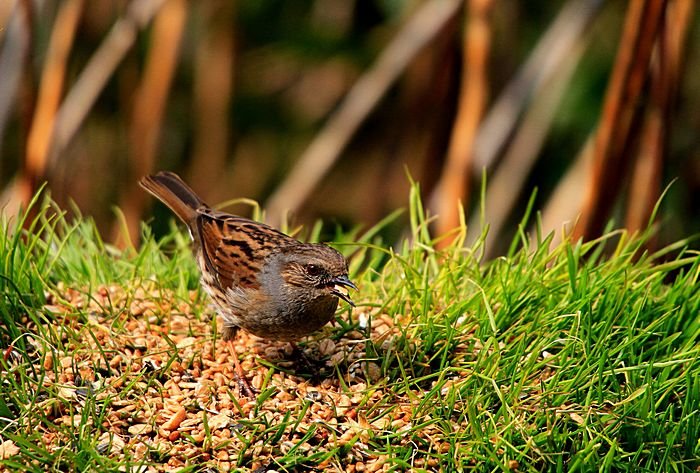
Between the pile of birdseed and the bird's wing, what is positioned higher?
the bird's wing

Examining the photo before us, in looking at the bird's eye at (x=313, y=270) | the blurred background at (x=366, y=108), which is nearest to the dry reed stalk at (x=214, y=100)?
the blurred background at (x=366, y=108)

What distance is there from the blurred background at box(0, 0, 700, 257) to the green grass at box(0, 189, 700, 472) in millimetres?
1042

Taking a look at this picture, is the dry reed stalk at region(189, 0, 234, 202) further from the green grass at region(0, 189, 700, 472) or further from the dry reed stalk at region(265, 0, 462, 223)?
the green grass at region(0, 189, 700, 472)

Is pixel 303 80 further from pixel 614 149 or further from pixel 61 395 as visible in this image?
pixel 61 395

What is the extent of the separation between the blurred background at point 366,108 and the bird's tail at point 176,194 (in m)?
0.53

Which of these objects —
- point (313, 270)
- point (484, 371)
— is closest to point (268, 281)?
point (313, 270)

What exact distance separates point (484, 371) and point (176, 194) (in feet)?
6.24

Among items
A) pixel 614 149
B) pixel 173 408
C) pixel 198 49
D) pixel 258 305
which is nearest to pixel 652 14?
pixel 614 149

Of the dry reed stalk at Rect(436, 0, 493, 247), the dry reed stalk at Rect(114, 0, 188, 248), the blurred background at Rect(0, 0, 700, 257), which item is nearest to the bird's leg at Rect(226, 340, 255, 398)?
the blurred background at Rect(0, 0, 700, 257)

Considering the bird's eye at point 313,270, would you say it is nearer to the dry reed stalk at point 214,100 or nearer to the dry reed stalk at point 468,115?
the dry reed stalk at point 468,115

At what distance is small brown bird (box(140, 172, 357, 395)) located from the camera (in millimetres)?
4117

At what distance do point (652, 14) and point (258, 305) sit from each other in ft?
8.01

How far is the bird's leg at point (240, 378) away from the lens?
3.94m

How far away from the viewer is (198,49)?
28.8 feet
